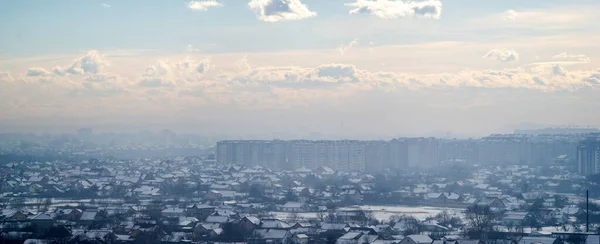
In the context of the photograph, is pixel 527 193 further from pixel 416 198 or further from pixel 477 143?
pixel 477 143

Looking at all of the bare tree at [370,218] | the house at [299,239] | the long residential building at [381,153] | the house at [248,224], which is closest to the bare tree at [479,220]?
the bare tree at [370,218]

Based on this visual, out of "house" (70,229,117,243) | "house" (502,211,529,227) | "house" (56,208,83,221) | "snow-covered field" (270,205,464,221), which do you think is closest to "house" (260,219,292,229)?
"snow-covered field" (270,205,464,221)

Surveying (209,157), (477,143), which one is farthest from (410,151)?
(209,157)

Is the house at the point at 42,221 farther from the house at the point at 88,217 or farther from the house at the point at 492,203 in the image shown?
the house at the point at 492,203

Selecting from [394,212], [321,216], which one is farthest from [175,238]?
[394,212]

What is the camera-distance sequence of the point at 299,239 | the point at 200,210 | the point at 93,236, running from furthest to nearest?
the point at 200,210, the point at 299,239, the point at 93,236

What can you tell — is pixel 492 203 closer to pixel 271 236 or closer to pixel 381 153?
pixel 271 236
